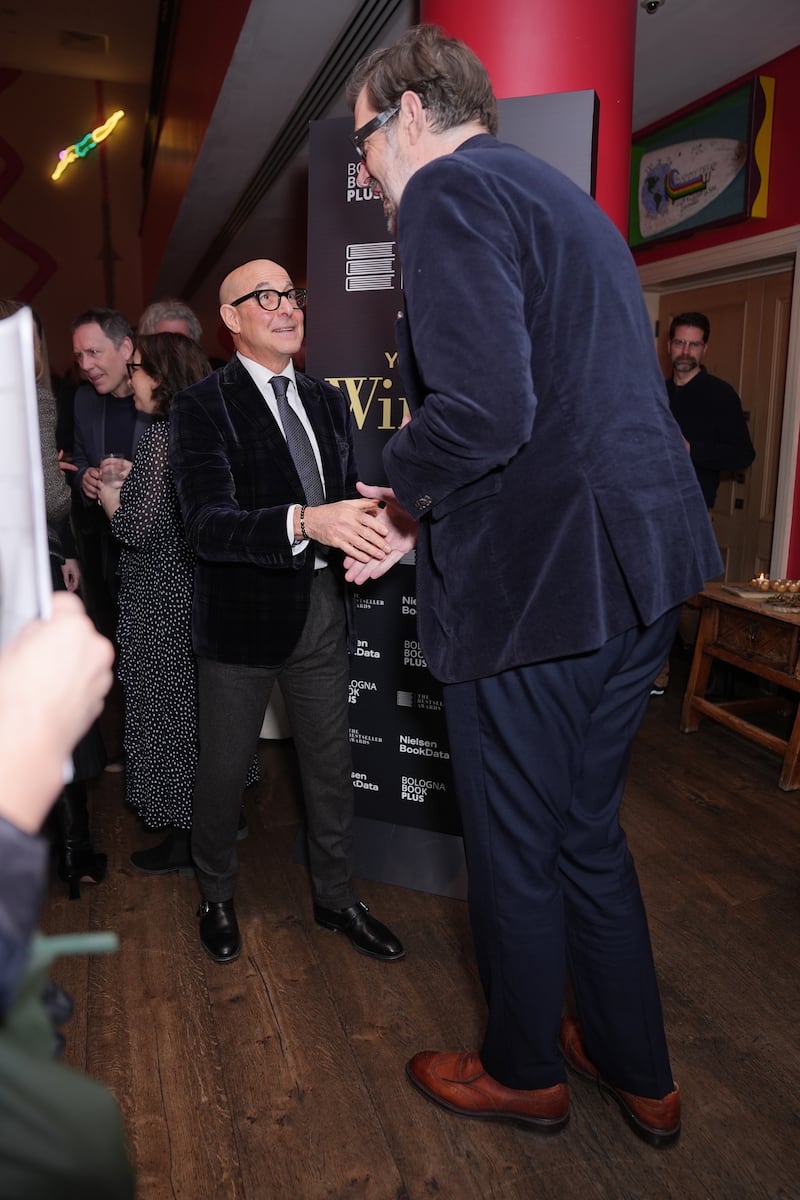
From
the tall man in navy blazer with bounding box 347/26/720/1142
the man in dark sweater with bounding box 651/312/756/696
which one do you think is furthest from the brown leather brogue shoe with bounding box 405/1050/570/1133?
the man in dark sweater with bounding box 651/312/756/696

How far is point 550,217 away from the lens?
1.22 metres

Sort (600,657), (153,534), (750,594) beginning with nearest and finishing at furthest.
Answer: (600,657), (153,534), (750,594)

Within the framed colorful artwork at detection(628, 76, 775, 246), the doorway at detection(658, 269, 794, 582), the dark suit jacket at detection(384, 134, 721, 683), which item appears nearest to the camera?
the dark suit jacket at detection(384, 134, 721, 683)

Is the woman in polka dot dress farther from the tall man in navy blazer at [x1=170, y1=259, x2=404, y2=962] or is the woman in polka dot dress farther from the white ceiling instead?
the white ceiling

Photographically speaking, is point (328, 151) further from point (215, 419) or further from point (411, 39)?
point (411, 39)

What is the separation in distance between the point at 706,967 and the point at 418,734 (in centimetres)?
92

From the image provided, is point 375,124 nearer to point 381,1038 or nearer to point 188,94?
point 381,1038

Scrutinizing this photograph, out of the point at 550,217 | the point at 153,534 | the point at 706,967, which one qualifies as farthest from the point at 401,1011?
the point at 550,217

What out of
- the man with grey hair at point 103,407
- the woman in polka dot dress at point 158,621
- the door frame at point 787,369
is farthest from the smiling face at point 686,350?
the woman in polka dot dress at point 158,621

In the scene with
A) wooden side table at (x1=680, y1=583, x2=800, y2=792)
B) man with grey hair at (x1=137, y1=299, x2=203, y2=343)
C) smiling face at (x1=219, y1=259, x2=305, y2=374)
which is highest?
man with grey hair at (x1=137, y1=299, x2=203, y2=343)

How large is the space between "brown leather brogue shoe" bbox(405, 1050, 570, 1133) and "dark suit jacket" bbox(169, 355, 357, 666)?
2.87 ft

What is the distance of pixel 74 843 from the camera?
2.43 meters

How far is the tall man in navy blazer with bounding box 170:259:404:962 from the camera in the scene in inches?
73.5

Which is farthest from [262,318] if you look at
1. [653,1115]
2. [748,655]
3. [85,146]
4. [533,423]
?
[85,146]
